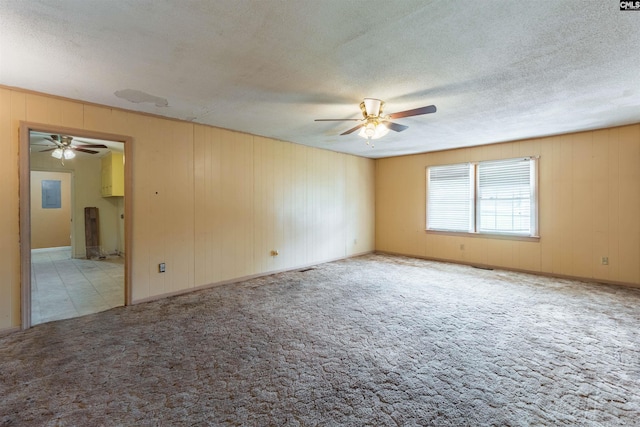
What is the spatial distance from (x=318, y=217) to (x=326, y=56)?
4005 millimetres

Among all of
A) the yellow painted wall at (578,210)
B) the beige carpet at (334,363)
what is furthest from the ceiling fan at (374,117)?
the yellow painted wall at (578,210)

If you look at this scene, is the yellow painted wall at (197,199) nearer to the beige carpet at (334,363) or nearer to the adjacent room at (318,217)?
the adjacent room at (318,217)

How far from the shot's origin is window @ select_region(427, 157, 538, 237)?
530 centimetres

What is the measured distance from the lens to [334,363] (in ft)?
7.59

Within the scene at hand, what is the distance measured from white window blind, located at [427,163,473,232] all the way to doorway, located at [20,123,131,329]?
5800mm

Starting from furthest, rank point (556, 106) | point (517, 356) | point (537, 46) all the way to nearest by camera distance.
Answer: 1. point (556, 106)
2. point (517, 356)
3. point (537, 46)

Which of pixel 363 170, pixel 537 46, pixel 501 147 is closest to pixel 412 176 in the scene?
pixel 363 170

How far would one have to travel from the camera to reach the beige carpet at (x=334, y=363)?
69.9 inches

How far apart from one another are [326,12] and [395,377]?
8.39 feet

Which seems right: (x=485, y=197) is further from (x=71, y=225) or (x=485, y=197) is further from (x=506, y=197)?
(x=71, y=225)

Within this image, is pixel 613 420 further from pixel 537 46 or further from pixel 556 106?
pixel 556 106

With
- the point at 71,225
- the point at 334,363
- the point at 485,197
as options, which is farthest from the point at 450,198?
the point at 71,225

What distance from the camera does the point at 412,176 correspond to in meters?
6.81

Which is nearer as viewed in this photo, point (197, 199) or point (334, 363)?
point (334, 363)
